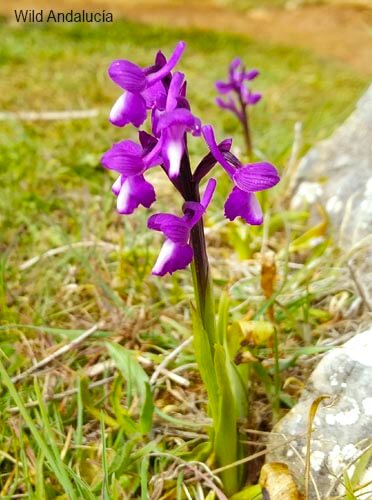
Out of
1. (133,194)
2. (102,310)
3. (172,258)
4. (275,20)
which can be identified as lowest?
(102,310)

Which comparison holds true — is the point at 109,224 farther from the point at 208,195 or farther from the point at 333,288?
the point at 208,195

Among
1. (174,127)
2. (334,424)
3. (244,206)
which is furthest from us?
(334,424)

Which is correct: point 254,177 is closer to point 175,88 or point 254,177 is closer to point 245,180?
point 245,180

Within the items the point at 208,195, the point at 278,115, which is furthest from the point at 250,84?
the point at 208,195

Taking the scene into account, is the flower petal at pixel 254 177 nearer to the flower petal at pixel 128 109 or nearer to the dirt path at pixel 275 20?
the flower petal at pixel 128 109

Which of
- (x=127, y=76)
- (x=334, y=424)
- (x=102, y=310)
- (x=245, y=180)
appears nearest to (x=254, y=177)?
(x=245, y=180)

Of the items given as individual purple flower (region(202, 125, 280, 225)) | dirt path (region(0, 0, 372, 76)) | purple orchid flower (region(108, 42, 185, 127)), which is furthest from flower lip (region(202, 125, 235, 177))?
dirt path (region(0, 0, 372, 76))

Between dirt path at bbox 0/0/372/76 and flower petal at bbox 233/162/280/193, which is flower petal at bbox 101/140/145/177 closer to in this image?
flower petal at bbox 233/162/280/193
